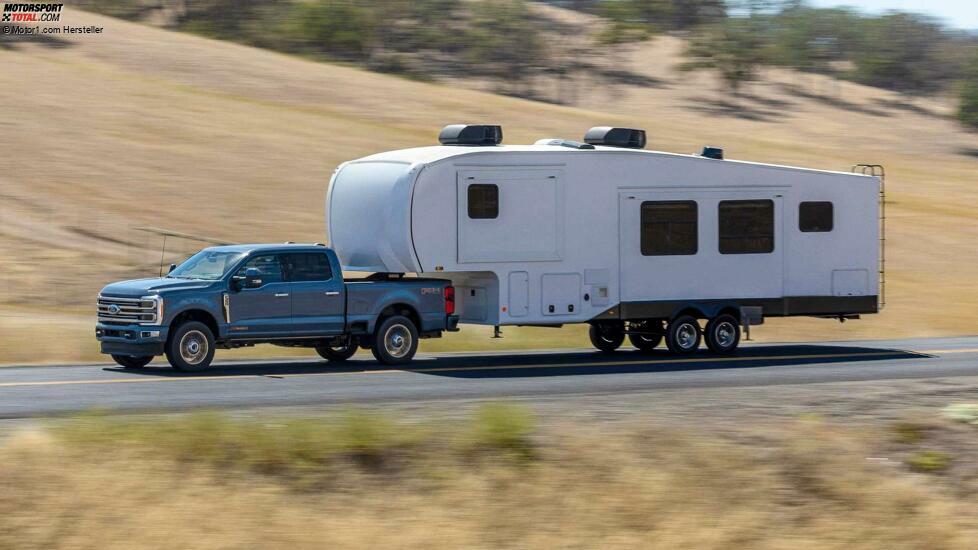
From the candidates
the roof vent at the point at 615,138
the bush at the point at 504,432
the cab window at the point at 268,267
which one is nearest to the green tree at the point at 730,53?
the roof vent at the point at 615,138

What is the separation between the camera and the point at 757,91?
75.1 meters

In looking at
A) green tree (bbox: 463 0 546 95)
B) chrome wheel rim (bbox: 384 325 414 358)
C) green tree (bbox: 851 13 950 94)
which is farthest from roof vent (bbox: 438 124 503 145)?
green tree (bbox: 851 13 950 94)

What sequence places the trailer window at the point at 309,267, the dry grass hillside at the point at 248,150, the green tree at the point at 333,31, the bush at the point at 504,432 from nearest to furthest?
the bush at the point at 504,432
the trailer window at the point at 309,267
the dry grass hillside at the point at 248,150
the green tree at the point at 333,31

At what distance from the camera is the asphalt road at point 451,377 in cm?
1667

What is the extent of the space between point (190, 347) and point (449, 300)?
418 centimetres

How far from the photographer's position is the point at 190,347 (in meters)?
19.7

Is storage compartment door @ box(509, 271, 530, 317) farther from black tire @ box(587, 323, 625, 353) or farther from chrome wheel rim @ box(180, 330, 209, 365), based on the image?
chrome wheel rim @ box(180, 330, 209, 365)

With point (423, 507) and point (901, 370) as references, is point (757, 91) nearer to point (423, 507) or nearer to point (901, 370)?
point (901, 370)

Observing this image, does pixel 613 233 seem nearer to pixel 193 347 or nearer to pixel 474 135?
pixel 474 135

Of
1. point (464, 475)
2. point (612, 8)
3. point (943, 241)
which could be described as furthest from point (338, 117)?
point (612, 8)

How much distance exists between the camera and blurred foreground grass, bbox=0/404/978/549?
1027 cm

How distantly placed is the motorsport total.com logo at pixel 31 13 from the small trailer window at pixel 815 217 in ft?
132

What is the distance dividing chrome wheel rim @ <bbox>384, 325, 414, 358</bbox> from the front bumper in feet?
11.4

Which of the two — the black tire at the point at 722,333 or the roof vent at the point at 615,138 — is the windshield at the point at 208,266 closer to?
the roof vent at the point at 615,138
